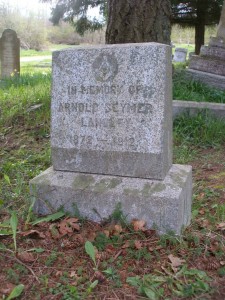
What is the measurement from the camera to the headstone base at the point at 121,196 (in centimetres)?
261

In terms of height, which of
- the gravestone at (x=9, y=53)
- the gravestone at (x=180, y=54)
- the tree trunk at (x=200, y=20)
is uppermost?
the tree trunk at (x=200, y=20)

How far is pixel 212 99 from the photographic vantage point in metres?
7.22

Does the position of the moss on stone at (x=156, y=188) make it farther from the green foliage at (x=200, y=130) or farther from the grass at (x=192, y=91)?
the grass at (x=192, y=91)

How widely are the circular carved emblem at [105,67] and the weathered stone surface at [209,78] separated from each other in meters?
5.78

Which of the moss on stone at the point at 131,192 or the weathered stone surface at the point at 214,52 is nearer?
the moss on stone at the point at 131,192

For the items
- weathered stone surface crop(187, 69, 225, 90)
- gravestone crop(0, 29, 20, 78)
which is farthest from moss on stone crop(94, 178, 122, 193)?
gravestone crop(0, 29, 20, 78)

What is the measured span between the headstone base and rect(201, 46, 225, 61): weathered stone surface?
19.9ft

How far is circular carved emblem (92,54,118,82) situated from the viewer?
2.75m

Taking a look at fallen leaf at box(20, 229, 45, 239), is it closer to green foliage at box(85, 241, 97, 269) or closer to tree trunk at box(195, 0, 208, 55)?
green foliage at box(85, 241, 97, 269)

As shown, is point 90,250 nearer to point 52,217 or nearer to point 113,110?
point 52,217

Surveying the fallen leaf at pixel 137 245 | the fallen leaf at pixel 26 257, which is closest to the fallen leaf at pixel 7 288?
the fallen leaf at pixel 26 257

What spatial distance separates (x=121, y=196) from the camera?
270 cm

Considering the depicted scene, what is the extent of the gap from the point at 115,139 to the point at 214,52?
21.3ft

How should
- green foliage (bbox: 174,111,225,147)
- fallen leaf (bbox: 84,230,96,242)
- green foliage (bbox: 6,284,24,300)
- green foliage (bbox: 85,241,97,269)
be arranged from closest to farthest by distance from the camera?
green foliage (bbox: 6,284,24,300), green foliage (bbox: 85,241,97,269), fallen leaf (bbox: 84,230,96,242), green foliage (bbox: 174,111,225,147)
